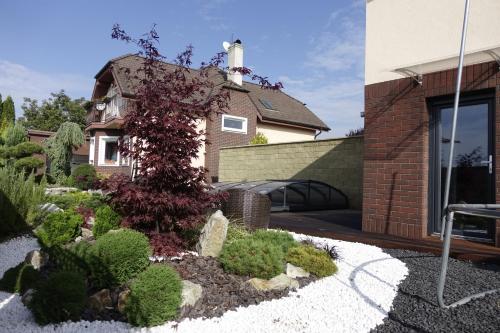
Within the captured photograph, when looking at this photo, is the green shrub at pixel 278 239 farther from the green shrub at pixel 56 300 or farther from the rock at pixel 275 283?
the green shrub at pixel 56 300

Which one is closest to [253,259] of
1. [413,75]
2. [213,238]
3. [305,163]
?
[213,238]

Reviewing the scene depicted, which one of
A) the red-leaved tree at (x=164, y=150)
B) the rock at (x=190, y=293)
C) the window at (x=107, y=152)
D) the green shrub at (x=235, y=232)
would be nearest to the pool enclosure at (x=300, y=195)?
the green shrub at (x=235, y=232)

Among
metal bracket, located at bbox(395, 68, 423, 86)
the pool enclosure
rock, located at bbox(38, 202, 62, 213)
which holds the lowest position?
rock, located at bbox(38, 202, 62, 213)

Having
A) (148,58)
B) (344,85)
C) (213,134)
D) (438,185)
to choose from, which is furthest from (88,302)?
(213,134)

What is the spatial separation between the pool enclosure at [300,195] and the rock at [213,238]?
19.5ft

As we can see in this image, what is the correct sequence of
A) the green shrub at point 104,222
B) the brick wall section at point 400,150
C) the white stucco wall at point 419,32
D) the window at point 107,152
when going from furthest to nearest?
the window at point 107,152 < the brick wall section at point 400,150 < the white stucco wall at point 419,32 < the green shrub at point 104,222

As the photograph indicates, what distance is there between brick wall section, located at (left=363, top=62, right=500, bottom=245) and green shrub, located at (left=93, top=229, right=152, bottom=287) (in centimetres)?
446

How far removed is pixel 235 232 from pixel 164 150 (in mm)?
1669

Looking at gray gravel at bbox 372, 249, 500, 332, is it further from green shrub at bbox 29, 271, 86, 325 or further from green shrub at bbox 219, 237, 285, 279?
green shrub at bbox 29, 271, 86, 325

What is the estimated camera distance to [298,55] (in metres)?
11.1

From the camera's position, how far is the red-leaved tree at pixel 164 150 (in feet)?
15.6

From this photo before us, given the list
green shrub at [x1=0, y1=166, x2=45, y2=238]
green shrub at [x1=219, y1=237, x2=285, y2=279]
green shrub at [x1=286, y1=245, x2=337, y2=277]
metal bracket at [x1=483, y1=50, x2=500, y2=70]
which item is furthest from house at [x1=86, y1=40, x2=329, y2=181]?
green shrub at [x1=219, y1=237, x2=285, y2=279]

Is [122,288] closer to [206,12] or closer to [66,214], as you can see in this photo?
[66,214]

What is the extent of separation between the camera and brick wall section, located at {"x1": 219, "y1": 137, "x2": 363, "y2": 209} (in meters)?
12.7
